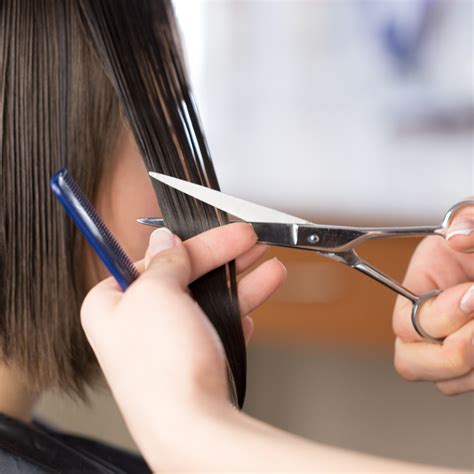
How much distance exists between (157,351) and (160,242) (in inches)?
6.0

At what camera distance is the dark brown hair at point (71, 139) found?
0.84 m

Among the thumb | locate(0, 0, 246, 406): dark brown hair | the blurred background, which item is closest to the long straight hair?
locate(0, 0, 246, 406): dark brown hair

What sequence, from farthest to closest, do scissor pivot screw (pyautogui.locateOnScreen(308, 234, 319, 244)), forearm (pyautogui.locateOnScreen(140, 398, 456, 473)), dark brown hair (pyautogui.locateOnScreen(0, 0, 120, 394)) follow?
dark brown hair (pyautogui.locateOnScreen(0, 0, 120, 394)) < scissor pivot screw (pyautogui.locateOnScreen(308, 234, 319, 244)) < forearm (pyautogui.locateOnScreen(140, 398, 456, 473))

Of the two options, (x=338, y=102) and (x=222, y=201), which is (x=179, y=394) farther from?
(x=338, y=102)

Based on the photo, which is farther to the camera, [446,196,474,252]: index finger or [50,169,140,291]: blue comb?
[446,196,474,252]: index finger

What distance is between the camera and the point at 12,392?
1.04 meters

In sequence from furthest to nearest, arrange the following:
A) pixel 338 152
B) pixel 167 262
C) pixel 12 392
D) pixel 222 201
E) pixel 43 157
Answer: pixel 338 152
pixel 12 392
pixel 43 157
pixel 222 201
pixel 167 262

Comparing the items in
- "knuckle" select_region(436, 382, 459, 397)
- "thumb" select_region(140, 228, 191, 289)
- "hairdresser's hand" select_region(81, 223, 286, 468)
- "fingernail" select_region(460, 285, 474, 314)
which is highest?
"thumb" select_region(140, 228, 191, 289)

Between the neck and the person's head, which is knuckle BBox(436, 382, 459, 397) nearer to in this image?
the person's head

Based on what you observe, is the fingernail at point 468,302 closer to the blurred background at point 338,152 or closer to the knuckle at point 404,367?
the knuckle at point 404,367

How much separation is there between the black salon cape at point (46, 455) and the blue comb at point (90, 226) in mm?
394

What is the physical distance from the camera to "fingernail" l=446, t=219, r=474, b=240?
862 mm

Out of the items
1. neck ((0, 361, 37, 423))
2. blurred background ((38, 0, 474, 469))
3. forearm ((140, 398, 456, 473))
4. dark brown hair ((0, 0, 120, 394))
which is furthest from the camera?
blurred background ((38, 0, 474, 469))

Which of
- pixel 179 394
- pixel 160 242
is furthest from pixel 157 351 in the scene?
pixel 160 242
